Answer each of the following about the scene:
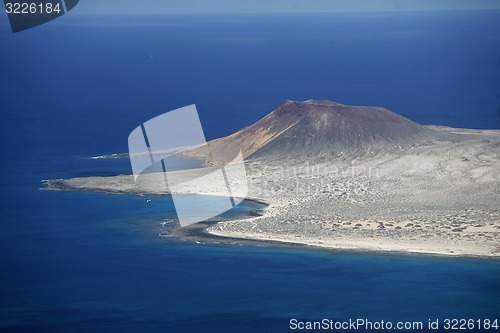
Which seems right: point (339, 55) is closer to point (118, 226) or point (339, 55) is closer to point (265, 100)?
point (265, 100)

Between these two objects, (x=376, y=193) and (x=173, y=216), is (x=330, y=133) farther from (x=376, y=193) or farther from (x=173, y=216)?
(x=173, y=216)

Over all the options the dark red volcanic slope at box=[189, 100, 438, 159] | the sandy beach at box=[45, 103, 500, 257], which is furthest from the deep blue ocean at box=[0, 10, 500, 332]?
the dark red volcanic slope at box=[189, 100, 438, 159]

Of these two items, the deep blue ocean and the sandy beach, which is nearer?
the deep blue ocean

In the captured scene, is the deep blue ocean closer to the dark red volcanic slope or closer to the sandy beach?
the sandy beach

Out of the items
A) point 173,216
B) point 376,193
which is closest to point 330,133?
point 376,193

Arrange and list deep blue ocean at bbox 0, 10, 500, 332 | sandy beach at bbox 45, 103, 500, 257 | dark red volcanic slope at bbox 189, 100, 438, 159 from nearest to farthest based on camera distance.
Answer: deep blue ocean at bbox 0, 10, 500, 332
sandy beach at bbox 45, 103, 500, 257
dark red volcanic slope at bbox 189, 100, 438, 159

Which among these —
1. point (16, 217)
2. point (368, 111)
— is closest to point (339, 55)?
point (368, 111)
